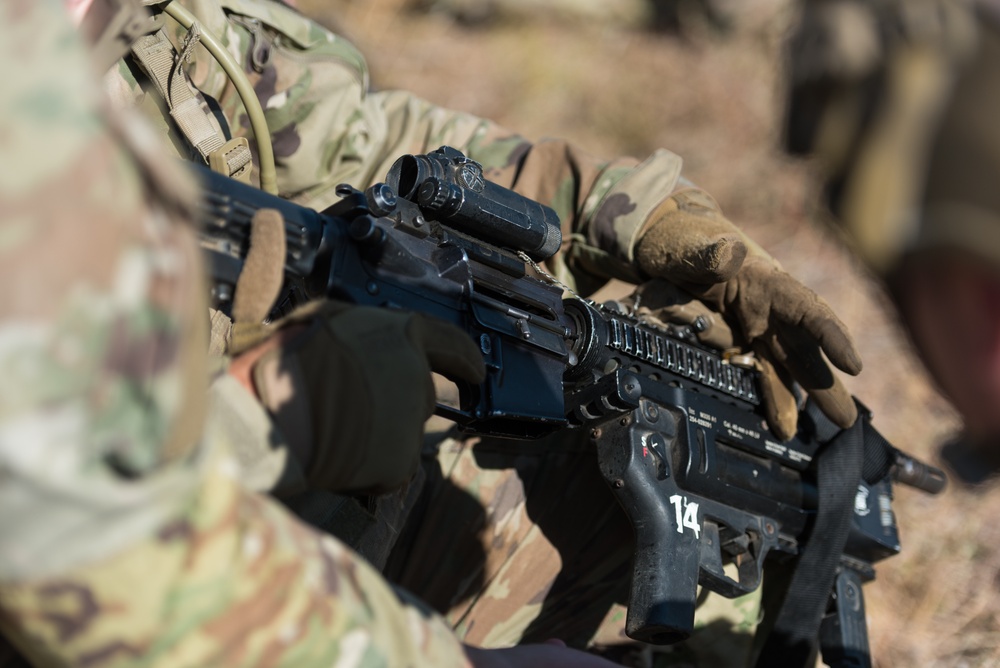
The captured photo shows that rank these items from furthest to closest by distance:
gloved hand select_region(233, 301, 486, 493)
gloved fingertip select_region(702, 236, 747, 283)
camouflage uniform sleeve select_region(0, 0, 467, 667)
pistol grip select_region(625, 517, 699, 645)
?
gloved fingertip select_region(702, 236, 747, 283), pistol grip select_region(625, 517, 699, 645), gloved hand select_region(233, 301, 486, 493), camouflage uniform sleeve select_region(0, 0, 467, 667)

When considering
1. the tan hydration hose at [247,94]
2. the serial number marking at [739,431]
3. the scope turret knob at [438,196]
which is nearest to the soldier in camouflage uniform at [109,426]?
the scope turret knob at [438,196]

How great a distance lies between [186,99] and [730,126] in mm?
4635

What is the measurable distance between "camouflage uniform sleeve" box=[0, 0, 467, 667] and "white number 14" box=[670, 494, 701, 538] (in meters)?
1.17

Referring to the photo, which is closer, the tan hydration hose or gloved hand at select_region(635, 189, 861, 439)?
the tan hydration hose

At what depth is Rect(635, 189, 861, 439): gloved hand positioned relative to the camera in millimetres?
2445

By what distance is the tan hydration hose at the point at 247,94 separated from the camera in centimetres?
221

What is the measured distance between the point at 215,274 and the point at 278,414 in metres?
0.32

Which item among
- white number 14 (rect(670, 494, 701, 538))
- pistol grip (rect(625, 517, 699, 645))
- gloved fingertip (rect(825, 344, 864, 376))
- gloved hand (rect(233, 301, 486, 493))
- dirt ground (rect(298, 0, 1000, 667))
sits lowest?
dirt ground (rect(298, 0, 1000, 667))

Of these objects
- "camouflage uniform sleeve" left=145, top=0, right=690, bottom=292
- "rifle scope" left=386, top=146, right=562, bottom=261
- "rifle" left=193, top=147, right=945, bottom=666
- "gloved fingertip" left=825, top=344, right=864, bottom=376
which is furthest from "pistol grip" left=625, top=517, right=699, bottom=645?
"camouflage uniform sleeve" left=145, top=0, right=690, bottom=292

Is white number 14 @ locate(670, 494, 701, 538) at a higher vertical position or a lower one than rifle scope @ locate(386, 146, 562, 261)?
lower

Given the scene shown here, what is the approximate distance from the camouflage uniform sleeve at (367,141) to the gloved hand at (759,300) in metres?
0.10

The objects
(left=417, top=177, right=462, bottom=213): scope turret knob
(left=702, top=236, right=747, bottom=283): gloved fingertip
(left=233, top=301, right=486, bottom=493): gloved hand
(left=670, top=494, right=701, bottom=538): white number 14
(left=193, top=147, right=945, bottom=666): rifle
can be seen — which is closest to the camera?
(left=233, top=301, right=486, bottom=493): gloved hand

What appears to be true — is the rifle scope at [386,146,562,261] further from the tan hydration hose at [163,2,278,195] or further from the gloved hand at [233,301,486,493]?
the gloved hand at [233,301,486,493]

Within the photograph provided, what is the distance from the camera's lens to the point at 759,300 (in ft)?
8.38
